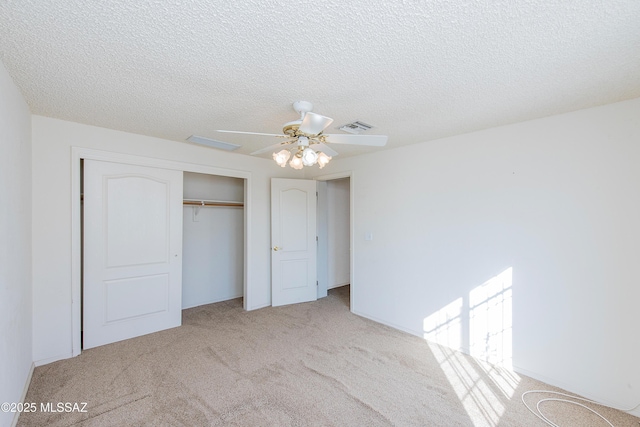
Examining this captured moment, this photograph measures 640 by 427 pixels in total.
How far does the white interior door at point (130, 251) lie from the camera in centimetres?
293

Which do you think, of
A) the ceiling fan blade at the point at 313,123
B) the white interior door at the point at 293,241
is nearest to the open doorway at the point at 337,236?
the white interior door at the point at 293,241

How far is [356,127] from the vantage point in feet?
9.10

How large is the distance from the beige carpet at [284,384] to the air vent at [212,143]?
2.27m

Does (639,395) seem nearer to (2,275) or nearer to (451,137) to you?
(451,137)

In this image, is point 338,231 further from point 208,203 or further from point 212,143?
point 212,143

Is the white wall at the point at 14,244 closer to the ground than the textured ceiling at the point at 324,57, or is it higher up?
closer to the ground

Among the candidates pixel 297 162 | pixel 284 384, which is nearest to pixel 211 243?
pixel 284 384

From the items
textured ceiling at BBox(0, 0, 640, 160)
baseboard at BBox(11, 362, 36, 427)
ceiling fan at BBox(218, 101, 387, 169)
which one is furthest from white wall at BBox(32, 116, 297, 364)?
ceiling fan at BBox(218, 101, 387, 169)

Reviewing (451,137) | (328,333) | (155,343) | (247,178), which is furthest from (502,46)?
(155,343)

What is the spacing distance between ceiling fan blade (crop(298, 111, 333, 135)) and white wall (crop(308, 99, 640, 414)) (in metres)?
1.91

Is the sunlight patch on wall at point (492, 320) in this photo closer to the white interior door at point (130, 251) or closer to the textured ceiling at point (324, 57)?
the textured ceiling at point (324, 57)

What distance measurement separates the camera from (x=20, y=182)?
83.7 inches

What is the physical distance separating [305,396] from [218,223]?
314 centimetres

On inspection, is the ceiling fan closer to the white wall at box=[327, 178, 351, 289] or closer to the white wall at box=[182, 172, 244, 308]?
the white wall at box=[182, 172, 244, 308]
